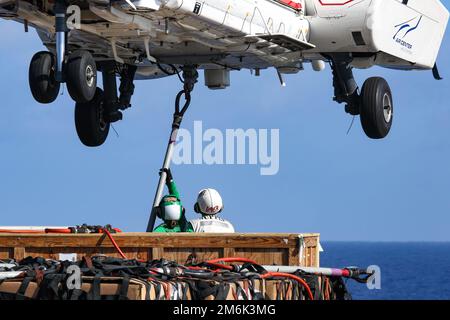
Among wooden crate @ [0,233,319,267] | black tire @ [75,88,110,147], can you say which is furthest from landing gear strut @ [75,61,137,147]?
wooden crate @ [0,233,319,267]

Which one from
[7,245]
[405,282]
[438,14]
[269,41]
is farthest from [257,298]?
[405,282]

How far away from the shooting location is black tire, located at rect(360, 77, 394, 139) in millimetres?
27859

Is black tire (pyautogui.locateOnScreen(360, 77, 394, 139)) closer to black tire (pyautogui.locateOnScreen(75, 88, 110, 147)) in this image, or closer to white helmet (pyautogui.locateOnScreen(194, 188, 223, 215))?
black tire (pyautogui.locateOnScreen(75, 88, 110, 147))

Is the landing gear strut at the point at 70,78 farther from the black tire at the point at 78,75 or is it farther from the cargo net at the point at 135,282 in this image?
the cargo net at the point at 135,282

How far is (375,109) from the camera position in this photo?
91.4 feet

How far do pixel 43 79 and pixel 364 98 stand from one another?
7.63m

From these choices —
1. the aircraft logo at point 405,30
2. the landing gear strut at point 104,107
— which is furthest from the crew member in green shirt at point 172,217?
the aircraft logo at point 405,30

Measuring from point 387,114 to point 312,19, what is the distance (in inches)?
114

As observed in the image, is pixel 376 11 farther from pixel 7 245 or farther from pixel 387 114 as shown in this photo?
pixel 7 245

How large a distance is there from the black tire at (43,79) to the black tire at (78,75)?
0.78 meters

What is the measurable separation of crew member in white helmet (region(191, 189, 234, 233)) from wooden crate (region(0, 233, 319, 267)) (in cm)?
484

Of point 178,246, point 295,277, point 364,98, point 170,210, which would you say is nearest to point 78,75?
point 170,210

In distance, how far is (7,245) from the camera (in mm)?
15664

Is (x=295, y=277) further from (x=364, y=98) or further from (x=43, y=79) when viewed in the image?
(x=364, y=98)
